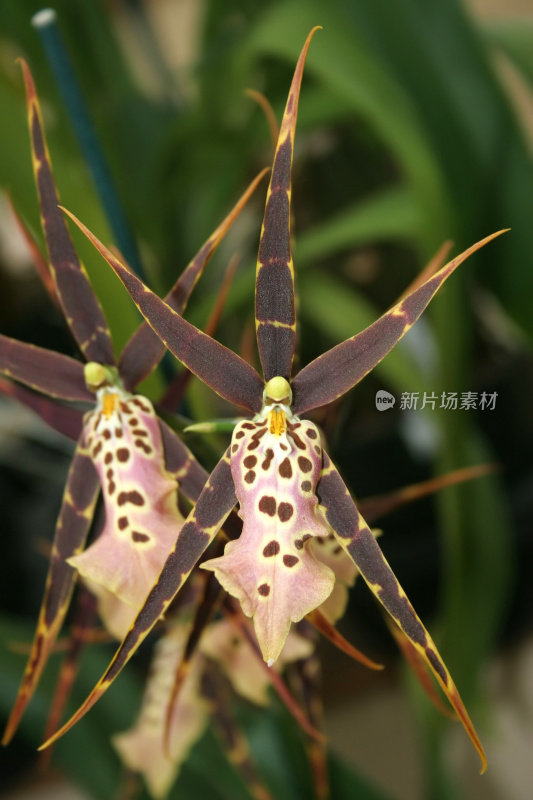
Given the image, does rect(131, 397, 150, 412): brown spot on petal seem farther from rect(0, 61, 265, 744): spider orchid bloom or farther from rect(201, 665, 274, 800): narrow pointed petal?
rect(201, 665, 274, 800): narrow pointed petal

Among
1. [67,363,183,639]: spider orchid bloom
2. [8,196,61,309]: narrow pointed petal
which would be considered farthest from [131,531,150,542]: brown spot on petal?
[8,196,61,309]: narrow pointed petal

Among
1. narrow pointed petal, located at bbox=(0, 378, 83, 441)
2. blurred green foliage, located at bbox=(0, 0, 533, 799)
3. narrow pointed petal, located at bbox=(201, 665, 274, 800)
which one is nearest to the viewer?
narrow pointed petal, located at bbox=(0, 378, 83, 441)

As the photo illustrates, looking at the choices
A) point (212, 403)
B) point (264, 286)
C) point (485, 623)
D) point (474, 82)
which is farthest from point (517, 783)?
point (264, 286)

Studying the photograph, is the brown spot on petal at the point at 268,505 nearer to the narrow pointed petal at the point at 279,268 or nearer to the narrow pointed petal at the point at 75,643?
the narrow pointed petal at the point at 279,268

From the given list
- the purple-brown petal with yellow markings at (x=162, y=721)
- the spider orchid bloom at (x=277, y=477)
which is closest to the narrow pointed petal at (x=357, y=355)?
the spider orchid bloom at (x=277, y=477)

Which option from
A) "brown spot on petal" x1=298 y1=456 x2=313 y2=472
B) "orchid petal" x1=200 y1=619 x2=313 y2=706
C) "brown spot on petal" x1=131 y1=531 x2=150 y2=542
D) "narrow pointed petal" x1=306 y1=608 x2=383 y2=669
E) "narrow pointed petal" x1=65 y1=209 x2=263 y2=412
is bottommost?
"orchid petal" x1=200 y1=619 x2=313 y2=706

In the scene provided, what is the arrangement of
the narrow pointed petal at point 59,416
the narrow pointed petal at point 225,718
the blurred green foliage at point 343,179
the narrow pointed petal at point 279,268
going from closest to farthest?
the narrow pointed petal at point 279,268, the narrow pointed petal at point 59,416, the narrow pointed petal at point 225,718, the blurred green foliage at point 343,179

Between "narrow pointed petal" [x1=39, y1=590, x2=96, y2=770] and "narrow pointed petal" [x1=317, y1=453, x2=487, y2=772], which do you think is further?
"narrow pointed petal" [x1=39, y1=590, x2=96, y2=770]

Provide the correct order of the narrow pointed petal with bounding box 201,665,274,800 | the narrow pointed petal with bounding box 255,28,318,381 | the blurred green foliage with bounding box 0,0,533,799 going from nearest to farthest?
the narrow pointed petal with bounding box 255,28,318,381
the narrow pointed petal with bounding box 201,665,274,800
the blurred green foliage with bounding box 0,0,533,799
